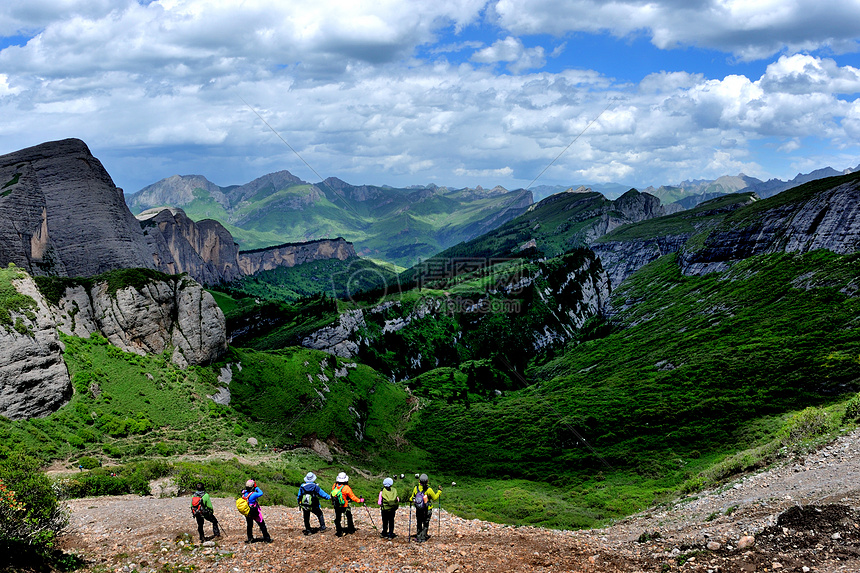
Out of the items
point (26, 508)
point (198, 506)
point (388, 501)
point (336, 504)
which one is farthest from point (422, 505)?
point (26, 508)

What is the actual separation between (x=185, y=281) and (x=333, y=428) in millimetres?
32568

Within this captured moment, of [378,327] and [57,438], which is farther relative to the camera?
[378,327]

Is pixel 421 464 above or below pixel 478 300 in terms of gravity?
below

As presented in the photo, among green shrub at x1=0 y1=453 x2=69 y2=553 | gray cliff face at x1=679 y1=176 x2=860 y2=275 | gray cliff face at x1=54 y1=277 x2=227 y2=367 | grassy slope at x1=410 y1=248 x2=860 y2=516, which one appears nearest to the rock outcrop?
grassy slope at x1=410 y1=248 x2=860 y2=516

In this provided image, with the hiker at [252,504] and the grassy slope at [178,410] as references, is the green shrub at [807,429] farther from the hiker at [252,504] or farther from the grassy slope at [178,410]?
the grassy slope at [178,410]

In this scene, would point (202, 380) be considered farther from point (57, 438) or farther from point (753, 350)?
point (753, 350)

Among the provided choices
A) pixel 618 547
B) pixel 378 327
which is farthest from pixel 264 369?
pixel 378 327

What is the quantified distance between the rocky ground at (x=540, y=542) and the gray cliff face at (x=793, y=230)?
141443 mm

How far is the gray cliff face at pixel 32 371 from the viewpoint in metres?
40.1

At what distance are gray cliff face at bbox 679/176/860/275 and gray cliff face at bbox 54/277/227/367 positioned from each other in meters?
160

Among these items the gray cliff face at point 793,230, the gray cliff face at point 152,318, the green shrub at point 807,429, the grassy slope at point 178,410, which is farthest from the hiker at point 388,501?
the gray cliff face at point 793,230

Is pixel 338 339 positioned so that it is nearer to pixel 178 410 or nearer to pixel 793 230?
pixel 178 410

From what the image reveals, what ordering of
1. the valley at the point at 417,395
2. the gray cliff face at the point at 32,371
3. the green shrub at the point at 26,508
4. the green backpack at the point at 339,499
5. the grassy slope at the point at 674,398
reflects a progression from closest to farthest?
1. the green shrub at the point at 26,508
2. the green backpack at the point at 339,499
3. the valley at the point at 417,395
4. the gray cliff face at the point at 32,371
5. the grassy slope at the point at 674,398

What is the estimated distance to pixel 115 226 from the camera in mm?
109688
